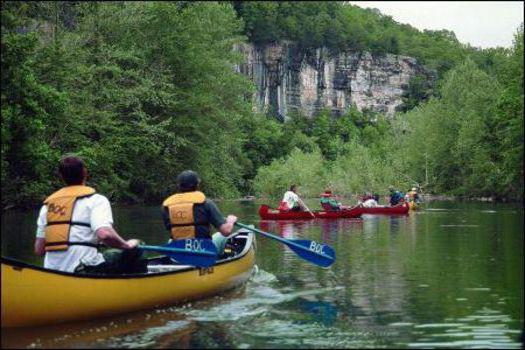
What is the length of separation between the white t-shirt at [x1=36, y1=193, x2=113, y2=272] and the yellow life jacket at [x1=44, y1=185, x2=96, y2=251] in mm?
46

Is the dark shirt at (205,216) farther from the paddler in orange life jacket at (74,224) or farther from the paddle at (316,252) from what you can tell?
the paddle at (316,252)

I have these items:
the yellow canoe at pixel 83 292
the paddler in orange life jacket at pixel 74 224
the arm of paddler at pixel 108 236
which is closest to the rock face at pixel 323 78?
the yellow canoe at pixel 83 292

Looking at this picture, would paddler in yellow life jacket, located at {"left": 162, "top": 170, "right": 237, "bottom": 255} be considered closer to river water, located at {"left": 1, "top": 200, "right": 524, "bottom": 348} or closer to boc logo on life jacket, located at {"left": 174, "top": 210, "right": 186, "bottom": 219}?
boc logo on life jacket, located at {"left": 174, "top": 210, "right": 186, "bottom": 219}

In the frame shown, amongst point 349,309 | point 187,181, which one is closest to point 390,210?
point 187,181

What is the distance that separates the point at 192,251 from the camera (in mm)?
10891

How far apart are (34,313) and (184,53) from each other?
3546 centimetres

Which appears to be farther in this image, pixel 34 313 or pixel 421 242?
pixel 421 242

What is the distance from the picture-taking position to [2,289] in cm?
837

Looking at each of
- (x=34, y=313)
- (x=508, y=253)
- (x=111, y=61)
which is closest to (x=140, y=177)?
(x=111, y=61)

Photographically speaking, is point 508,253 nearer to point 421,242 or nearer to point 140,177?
point 421,242

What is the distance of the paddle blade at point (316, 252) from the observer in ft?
45.3

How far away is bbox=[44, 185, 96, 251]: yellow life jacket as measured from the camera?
9203 mm

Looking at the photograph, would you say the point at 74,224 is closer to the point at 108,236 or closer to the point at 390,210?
the point at 108,236

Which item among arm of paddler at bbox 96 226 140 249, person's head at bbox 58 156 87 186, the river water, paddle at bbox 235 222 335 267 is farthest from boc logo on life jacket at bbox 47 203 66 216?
paddle at bbox 235 222 335 267
